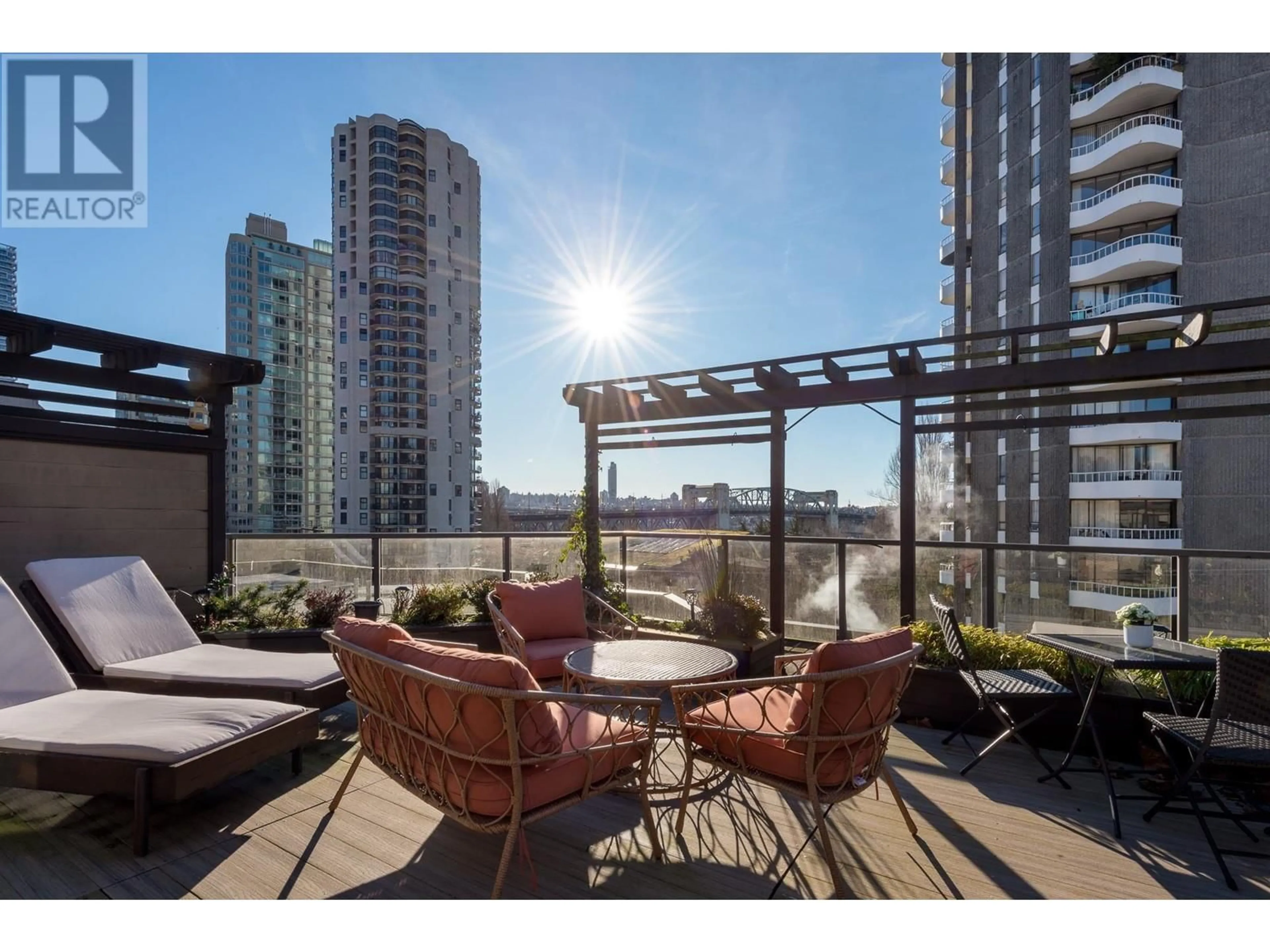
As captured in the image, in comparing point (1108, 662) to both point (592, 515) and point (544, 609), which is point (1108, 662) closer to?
point (544, 609)

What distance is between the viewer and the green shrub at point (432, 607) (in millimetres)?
5863

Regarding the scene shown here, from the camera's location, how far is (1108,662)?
9.36ft

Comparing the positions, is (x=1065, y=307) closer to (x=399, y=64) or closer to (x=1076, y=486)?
(x=1076, y=486)

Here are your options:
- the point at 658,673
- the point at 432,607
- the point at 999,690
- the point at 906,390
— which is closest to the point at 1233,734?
the point at 999,690

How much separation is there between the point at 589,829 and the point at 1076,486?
25.1 metres

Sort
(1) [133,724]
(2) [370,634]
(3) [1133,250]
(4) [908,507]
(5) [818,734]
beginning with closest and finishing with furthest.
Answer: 1. (5) [818,734]
2. (2) [370,634]
3. (1) [133,724]
4. (4) [908,507]
5. (3) [1133,250]

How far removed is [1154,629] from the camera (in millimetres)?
3791

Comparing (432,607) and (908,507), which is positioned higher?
(908,507)

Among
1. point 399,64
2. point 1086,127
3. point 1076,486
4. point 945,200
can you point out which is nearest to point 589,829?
point 399,64

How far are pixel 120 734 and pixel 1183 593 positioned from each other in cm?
687

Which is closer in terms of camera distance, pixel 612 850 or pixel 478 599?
pixel 612 850

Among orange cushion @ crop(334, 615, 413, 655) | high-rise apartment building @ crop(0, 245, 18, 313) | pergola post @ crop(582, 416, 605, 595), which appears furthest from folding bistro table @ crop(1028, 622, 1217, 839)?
high-rise apartment building @ crop(0, 245, 18, 313)

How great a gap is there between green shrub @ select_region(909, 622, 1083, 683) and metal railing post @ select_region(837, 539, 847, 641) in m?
1.53
